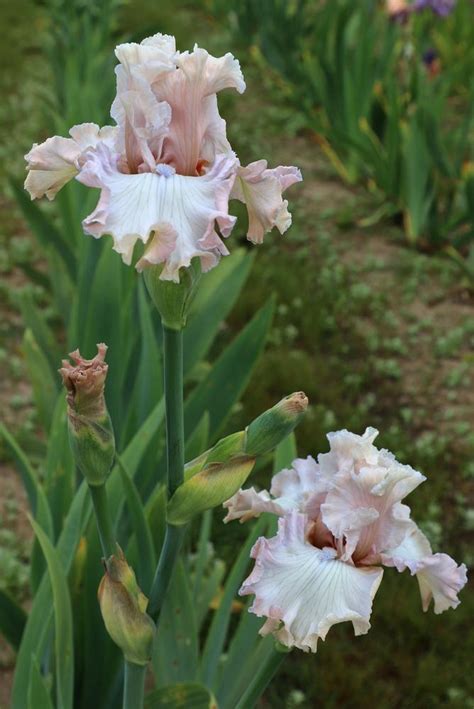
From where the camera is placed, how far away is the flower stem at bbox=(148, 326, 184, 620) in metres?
0.85

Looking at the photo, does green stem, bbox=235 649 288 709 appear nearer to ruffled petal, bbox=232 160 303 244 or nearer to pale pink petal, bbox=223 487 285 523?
pale pink petal, bbox=223 487 285 523

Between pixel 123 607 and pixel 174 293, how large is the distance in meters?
0.32

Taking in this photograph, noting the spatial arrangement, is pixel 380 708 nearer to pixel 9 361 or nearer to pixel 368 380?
pixel 368 380

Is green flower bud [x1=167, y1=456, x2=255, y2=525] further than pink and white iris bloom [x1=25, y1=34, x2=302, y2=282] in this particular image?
Yes

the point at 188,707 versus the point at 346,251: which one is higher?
the point at 188,707

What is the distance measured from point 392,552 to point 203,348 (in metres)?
1.10

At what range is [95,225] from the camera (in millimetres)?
690

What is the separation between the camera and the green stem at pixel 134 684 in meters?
0.98

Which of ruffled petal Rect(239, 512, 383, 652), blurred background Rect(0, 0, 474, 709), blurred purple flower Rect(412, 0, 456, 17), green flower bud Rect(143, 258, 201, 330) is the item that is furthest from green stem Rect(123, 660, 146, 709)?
blurred purple flower Rect(412, 0, 456, 17)

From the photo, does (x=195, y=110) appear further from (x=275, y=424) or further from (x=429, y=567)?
(x=429, y=567)

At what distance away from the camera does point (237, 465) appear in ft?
2.88

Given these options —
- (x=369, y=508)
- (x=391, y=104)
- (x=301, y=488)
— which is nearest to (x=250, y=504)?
(x=301, y=488)

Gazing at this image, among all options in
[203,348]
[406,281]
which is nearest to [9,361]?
[203,348]

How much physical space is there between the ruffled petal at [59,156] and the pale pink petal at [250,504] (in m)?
0.37
